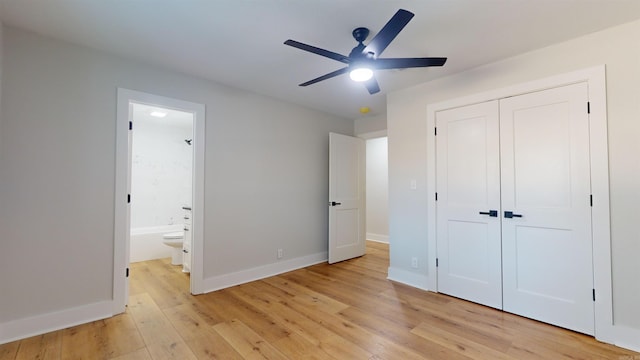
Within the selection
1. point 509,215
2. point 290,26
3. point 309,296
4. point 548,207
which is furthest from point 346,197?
point 290,26

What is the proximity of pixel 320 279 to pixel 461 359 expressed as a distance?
194 cm

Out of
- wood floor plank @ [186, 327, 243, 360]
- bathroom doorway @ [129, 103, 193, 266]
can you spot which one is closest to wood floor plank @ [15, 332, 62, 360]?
wood floor plank @ [186, 327, 243, 360]

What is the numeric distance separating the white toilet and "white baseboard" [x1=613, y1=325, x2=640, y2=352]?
15.5 feet

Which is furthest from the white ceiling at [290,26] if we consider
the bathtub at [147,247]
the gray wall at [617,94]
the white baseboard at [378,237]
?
the white baseboard at [378,237]

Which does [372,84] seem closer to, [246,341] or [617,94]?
[617,94]

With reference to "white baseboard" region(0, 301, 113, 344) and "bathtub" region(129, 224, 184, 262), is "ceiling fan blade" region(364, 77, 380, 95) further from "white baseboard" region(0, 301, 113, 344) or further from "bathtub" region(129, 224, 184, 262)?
"bathtub" region(129, 224, 184, 262)

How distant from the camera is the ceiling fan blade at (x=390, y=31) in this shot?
153 centimetres

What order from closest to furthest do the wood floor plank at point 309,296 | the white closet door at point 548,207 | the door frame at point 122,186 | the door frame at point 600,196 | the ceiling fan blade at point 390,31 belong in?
the ceiling fan blade at point 390,31
the door frame at point 600,196
the white closet door at point 548,207
the door frame at point 122,186
the wood floor plank at point 309,296

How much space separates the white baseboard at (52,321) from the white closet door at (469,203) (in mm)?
3378

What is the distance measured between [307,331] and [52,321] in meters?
2.09

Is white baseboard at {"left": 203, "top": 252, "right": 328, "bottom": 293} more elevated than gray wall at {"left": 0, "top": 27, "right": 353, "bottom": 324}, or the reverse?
gray wall at {"left": 0, "top": 27, "right": 353, "bottom": 324}

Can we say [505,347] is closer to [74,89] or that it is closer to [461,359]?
[461,359]

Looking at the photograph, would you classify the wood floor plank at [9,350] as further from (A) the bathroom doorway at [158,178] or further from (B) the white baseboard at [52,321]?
(A) the bathroom doorway at [158,178]

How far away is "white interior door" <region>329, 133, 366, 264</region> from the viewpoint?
4.38 meters
